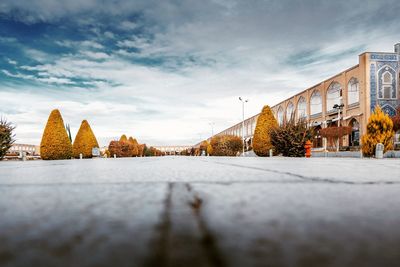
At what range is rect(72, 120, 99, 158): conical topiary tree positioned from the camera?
26375 mm

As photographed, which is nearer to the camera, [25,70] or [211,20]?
[211,20]

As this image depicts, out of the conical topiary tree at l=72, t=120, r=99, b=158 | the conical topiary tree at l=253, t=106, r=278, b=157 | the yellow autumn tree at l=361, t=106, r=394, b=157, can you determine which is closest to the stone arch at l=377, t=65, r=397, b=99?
the conical topiary tree at l=253, t=106, r=278, b=157

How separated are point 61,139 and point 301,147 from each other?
1553 cm

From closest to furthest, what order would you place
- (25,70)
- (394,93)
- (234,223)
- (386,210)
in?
(234,223) < (386,210) < (25,70) < (394,93)

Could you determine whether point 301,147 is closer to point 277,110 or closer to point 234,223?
point 234,223

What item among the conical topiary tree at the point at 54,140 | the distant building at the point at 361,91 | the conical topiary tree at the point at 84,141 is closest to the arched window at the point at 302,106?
the distant building at the point at 361,91

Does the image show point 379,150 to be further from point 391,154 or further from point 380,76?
point 380,76

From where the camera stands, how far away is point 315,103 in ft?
113

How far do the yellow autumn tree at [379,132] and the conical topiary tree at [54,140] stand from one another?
60.0 ft

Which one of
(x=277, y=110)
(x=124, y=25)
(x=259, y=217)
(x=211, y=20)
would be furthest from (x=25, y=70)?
(x=277, y=110)

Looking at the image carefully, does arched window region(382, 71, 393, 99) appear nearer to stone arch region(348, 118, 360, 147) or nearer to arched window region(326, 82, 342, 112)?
stone arch region(348, 118, 360, 147)

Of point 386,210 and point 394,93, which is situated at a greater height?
point 394,93

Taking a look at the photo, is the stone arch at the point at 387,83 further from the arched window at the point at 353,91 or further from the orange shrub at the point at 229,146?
the orange shrub at the point at 229,146

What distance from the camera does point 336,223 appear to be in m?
0.67
